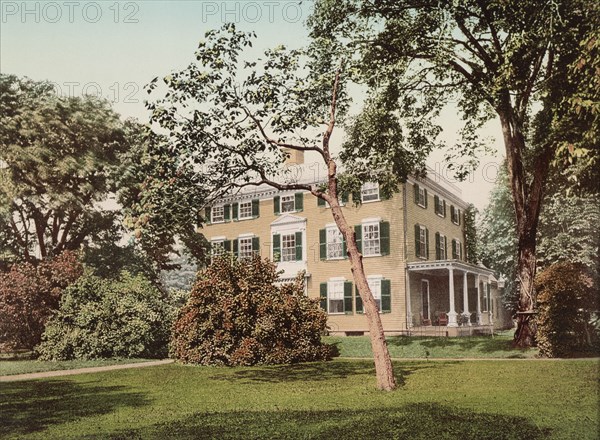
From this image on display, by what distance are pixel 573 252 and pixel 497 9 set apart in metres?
5.39

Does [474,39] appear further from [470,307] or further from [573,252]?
[470,307]

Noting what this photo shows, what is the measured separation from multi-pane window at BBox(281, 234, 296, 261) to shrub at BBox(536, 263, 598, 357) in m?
9.68

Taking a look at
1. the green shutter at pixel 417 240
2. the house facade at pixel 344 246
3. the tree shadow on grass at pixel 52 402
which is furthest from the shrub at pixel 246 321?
the green shutter at pixel 417 240

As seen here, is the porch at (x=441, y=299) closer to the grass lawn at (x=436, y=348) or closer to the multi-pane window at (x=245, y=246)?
the grass lawn at (x=436, y=348)

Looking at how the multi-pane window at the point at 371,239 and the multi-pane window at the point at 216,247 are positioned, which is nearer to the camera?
the multi-pane window at the point at 216,247

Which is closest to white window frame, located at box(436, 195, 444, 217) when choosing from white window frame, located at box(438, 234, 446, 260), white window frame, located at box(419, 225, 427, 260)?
white window frame, located at box(438, 234, 446, 260)

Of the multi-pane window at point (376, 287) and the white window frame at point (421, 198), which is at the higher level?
the white window frame at point (421, 198)

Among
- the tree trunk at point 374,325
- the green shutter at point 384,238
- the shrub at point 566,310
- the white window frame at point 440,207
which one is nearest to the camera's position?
the tree trunk at point 374,325

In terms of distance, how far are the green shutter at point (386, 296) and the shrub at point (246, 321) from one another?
6.32m

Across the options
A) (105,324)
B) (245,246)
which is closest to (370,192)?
(245,246)

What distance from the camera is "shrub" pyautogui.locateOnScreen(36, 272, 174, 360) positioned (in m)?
15.3

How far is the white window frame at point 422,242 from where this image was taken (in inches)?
859

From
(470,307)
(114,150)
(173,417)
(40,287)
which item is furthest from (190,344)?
(470,307)

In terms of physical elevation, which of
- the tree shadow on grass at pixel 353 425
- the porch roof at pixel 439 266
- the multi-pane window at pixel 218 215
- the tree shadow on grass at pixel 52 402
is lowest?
the tree shadow on grass at pixel 52 402
